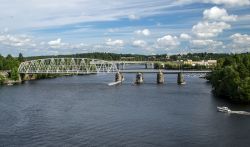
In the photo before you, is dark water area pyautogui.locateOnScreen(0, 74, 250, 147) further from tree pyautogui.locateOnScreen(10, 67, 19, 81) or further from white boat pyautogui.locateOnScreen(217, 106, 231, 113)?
tree pyautogui.locateOnScreen(10, 67, 19, 81)

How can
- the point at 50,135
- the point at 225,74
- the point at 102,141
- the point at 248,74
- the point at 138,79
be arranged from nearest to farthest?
the point at 102,141, the point at 50,135, the point at 248,74, the point at 225,74, the point at 138,79

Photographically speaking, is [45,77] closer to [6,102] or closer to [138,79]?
[138,79]

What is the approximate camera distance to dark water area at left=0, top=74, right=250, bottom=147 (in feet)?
118

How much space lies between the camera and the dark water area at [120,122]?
3584 centimetres

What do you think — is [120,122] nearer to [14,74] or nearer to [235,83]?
[235,83]

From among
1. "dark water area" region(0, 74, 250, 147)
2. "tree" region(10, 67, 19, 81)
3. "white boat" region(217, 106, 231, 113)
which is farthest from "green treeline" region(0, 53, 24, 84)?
"white boat" region(217, 106, 231, 113)

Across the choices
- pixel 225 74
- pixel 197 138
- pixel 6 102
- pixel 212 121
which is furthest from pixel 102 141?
pixel 225 74

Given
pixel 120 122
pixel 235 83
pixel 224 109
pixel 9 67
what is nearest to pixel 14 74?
pixel 9 67

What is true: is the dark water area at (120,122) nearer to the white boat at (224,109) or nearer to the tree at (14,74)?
the white boat at (224,109)

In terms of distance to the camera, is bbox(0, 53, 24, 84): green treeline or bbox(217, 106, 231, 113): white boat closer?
bbox(217, 106, 231, 113): white boat

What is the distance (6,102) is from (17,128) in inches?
760

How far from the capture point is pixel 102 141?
116 ft

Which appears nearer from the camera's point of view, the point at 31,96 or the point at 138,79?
the point at 31,96

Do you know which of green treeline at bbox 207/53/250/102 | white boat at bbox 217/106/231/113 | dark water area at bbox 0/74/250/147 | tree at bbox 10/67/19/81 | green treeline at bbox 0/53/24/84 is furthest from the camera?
tree at bbox 10/67/19/81
